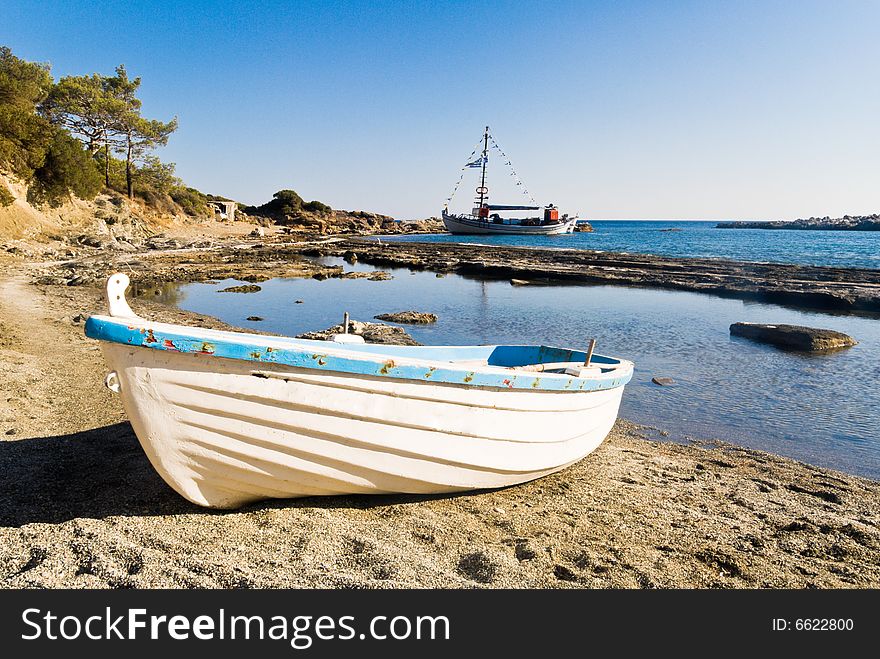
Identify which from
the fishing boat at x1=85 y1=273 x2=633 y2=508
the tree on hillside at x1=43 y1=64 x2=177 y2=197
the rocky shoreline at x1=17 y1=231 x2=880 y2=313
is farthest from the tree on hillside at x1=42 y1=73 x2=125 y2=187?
the fishing boat at x1=85 y1=273 x2=633 y2=508

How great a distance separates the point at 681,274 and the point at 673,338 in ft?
48.4

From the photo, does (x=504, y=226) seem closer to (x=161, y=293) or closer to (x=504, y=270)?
(x=504, y=270)

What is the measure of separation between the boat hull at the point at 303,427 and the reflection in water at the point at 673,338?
3.83m

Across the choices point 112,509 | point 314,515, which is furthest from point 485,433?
point 112,509

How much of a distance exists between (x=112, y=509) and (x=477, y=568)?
8.22 ft

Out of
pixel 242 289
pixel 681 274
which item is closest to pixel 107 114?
pixel 242 289

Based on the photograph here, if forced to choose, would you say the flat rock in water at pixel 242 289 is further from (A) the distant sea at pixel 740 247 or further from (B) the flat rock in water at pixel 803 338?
(A) the distant sea at pixel 740 247

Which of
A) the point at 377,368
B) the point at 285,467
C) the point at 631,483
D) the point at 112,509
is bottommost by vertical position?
the point at 631,483

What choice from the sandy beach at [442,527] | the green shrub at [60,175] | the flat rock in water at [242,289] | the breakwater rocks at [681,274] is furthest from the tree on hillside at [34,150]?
the sandy beach at [442,527]

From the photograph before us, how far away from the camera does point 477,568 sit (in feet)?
10.7

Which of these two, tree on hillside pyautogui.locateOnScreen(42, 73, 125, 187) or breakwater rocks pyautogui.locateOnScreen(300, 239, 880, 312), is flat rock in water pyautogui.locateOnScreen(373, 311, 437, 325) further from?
tree on hillside pyautogui.locateOnScreen(42, 73, 125, 187)

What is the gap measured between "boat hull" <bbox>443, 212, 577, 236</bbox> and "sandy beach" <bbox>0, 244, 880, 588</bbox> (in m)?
67.3

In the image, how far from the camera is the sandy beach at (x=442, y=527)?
303cm

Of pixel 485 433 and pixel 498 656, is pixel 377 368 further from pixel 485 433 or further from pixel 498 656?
pixel 498 656
